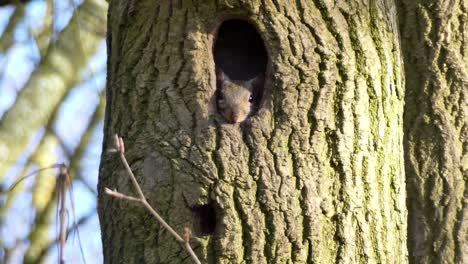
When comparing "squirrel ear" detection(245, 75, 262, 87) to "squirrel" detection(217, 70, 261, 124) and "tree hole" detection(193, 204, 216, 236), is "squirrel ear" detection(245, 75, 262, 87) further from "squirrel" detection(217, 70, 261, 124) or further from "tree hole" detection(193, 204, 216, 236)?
"tree hole" detection(193, 204, 216, 236)

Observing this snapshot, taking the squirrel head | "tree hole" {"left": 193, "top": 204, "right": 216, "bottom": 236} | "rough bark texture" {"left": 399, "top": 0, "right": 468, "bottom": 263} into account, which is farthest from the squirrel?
"rough bark texture" {"left": 399, "top": 0, "right": 468, "bottom": 263}

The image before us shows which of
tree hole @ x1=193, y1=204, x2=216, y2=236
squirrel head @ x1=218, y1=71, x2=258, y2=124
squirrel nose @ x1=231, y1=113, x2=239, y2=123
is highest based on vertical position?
squirrel head @ x1=218, y1=71, x2=258, y2=124

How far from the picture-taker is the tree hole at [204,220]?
2.22 m

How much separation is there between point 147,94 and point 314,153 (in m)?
0.54

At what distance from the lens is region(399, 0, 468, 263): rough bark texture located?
10.8ft

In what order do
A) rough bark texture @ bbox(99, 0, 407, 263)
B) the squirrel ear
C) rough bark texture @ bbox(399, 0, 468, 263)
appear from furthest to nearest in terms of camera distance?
rough bark texture @ bbox(399, 0, 468, 263)
the squirrel ear
rough bark texture @ bbox(99, 0, 407, 263)

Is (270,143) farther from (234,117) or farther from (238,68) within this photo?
(238,68)

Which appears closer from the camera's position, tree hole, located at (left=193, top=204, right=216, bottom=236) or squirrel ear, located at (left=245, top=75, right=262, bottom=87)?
tree hole, located at (left=193, top=204, right=216, bottom=236)

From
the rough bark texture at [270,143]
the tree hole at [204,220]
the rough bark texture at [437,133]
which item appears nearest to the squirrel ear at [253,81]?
the rough bark texture at [270,143]

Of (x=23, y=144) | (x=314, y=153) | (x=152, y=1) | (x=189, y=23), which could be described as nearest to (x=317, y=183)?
(x=314, y=153)

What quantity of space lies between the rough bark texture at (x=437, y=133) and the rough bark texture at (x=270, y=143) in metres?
0.92

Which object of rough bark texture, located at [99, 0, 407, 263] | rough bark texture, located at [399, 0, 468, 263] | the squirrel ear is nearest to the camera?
rough bark texture, located at [99, 0, 407, 263]

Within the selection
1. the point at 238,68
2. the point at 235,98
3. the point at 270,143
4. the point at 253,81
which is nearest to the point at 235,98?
the point at 235,98

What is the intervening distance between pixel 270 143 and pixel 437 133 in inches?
52.9
